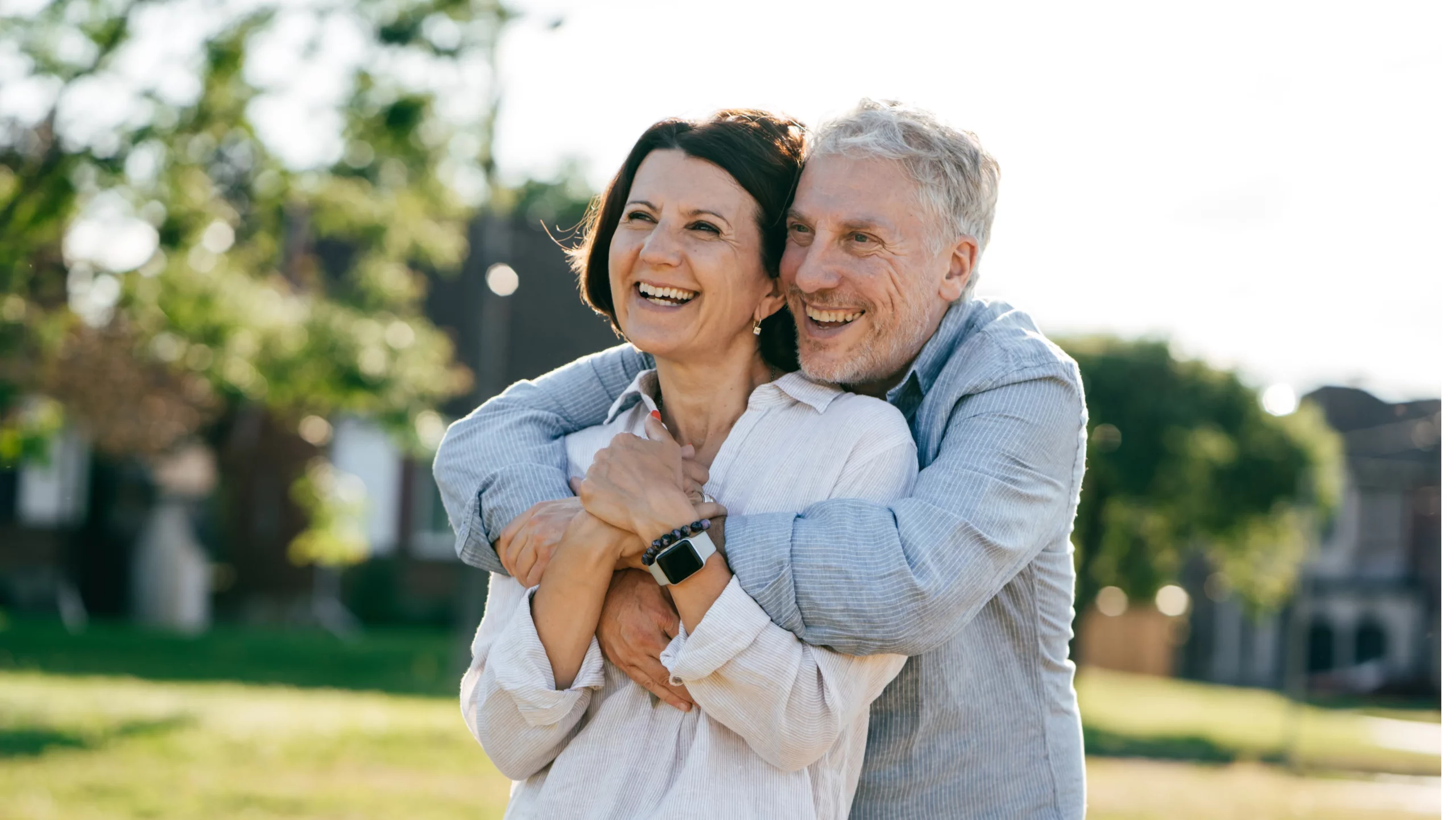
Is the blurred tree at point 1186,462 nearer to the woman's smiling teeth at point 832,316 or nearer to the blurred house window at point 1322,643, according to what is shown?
the woman's smiling teeth at point 832,316

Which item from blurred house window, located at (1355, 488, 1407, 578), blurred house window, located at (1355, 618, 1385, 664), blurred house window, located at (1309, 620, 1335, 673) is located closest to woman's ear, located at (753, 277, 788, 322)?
blurred house window, located at (1355, 488, 1407, 578)

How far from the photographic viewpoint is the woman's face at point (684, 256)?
106 inches

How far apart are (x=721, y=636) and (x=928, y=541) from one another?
1.21 ft

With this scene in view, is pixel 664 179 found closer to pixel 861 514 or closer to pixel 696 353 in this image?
pixel 696 353

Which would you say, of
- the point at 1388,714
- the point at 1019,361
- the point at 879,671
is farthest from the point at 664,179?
the point at 1388,714

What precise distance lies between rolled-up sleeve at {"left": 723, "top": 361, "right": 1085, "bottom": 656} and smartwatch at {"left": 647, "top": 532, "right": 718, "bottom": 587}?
1.8 inches

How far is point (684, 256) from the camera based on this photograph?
2.69m

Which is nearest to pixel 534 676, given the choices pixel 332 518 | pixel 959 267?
pixel 959 267

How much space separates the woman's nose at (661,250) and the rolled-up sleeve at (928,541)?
517 millimetres

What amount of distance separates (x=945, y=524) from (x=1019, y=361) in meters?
0.40

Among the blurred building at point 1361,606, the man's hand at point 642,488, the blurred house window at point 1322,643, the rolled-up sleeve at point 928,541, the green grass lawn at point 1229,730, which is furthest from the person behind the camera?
the blurred house window at point 1322,643

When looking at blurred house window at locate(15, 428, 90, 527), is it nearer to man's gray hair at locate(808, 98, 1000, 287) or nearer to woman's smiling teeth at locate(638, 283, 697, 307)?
woman's smiling teeth at locate(638, 283, 697, 307)

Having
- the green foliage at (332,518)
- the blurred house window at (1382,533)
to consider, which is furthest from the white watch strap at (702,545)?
the blurred house window at (1382,533)

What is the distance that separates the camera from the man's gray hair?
2.74 m
